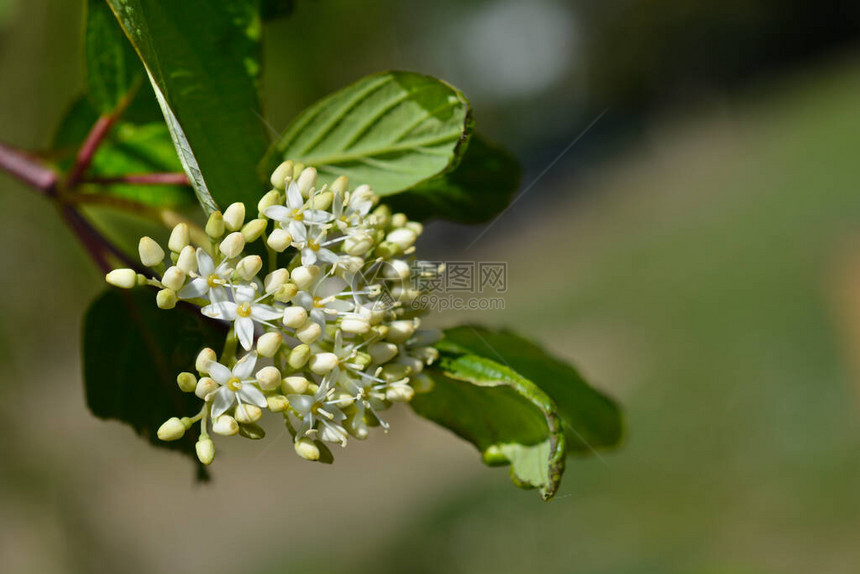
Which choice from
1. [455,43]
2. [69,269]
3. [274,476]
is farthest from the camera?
A: [455,43]

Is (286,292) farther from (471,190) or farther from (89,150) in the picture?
(89,150)

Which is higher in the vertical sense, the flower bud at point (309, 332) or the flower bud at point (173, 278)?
the flower bud at point (309, 332)

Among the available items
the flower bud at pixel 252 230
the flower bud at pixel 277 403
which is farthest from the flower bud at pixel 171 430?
the flower bud at pixel 252 230

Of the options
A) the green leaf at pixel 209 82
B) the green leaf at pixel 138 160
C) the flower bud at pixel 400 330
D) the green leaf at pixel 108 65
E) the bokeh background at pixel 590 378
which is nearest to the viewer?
the green leaf at pixel 209 82

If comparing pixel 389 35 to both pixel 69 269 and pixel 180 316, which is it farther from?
pixel 180 316

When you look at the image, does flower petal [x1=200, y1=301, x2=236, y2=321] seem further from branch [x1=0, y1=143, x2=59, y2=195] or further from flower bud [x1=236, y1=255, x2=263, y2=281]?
branch [x1=0, y1=143, x2=59, y2=195]

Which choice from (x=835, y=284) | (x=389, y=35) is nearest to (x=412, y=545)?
(x=835, y=284)

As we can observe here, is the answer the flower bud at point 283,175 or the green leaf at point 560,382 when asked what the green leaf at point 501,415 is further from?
the flower bud at point 283,175
